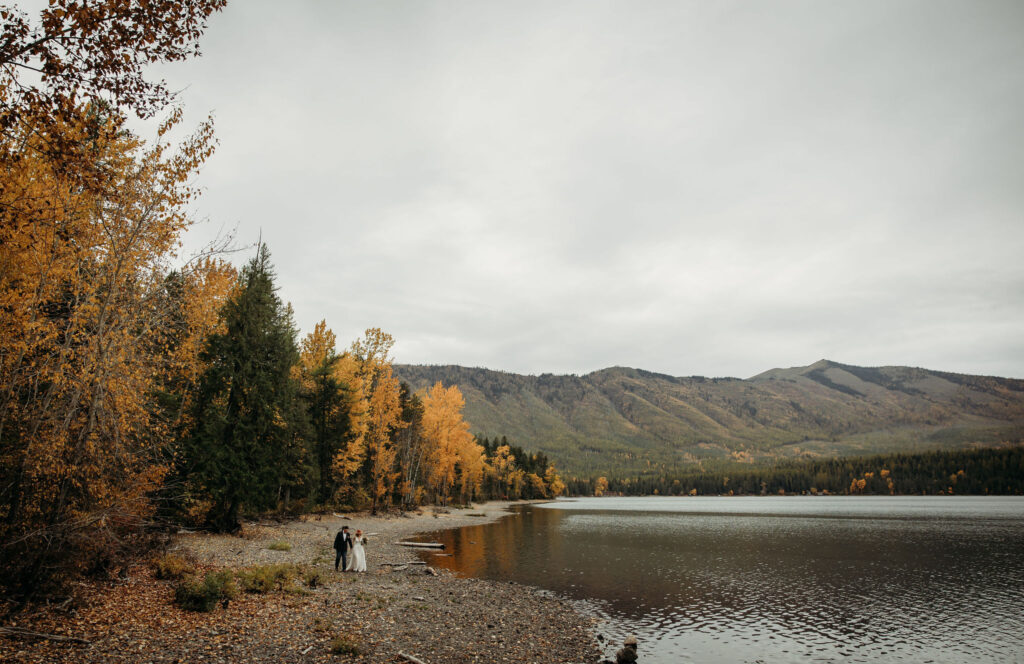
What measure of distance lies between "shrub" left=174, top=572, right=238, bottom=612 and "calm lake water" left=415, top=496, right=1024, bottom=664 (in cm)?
1242

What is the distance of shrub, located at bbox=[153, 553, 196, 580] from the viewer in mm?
16203

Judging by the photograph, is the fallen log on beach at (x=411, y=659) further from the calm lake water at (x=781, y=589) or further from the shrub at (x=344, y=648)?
the calm lake water at (x=781, y=589)

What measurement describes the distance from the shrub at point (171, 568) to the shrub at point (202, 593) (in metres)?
1.67

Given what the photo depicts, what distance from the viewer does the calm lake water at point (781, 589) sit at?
61.2ft

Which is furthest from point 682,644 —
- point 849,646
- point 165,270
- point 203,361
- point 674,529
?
point 674,529

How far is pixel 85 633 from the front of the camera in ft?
37.7

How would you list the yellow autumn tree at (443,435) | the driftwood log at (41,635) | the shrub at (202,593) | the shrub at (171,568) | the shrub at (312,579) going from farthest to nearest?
1. the yellow autumn tree at (443,435)
2. the shrub at (312,579)
3. the shrub at (171,568)
4. the shrub at (202,593)
5. the driftwood log at (41,635)

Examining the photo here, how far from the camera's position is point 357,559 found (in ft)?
79.8

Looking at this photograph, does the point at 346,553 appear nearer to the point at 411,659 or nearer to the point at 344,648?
the point at 344,648

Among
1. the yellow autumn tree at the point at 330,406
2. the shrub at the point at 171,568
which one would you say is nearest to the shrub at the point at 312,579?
the shrub at the point at 171,568

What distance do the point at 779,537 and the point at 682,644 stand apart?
4364 cm

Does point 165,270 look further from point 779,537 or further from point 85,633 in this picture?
point 779,537

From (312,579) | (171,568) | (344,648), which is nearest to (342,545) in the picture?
(312,579)

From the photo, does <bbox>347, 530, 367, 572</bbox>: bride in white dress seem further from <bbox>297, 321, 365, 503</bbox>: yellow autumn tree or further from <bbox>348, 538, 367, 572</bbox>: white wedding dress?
<bbox>297, 321, 365, 503</bbox>: yellow autumn tree
